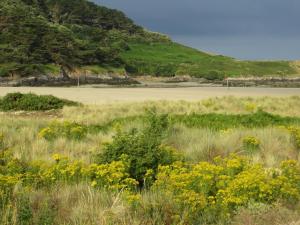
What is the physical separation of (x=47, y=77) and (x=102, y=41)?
49664 millimetres

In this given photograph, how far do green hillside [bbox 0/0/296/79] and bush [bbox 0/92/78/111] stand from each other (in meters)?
36.0

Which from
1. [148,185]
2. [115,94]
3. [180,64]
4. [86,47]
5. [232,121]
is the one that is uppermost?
[86,47]

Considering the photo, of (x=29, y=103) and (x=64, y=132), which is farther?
(x=29, y=103)

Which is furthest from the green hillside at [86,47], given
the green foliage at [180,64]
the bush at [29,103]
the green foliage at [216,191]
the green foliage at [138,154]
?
the green foliage at [216,191]

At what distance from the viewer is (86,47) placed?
295 ft

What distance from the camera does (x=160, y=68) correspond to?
355 ft

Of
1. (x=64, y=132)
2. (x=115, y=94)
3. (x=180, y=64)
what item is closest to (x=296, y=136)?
(x=64, y=132)

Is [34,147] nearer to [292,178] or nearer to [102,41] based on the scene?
[292,178]

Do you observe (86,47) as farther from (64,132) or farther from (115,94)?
(64,132)

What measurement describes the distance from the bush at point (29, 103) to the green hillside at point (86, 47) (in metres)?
36.0

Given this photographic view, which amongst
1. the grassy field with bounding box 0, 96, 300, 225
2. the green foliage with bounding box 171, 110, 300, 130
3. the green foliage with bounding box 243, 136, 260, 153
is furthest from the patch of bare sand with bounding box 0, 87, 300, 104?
the grassy field with bounding box 0, 96, 300, 225

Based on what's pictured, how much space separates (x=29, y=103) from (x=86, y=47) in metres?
62.2

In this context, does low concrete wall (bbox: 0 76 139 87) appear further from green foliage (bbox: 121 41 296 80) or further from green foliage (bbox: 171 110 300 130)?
green foliage (bbox: 171 110 300 130)

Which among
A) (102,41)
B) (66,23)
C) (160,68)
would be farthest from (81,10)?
(160,68)
